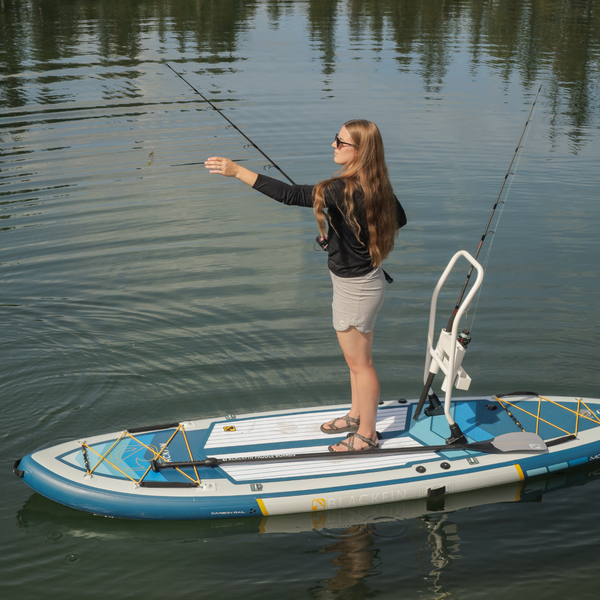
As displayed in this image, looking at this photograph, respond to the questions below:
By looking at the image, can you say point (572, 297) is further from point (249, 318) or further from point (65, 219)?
point (65, 219)

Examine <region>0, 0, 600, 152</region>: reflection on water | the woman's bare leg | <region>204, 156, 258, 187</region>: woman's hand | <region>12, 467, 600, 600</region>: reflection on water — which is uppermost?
<region>0, 0, 600, 152</region>: reflection on water

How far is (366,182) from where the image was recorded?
421cm

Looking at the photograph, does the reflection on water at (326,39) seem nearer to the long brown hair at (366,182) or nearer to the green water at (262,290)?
the green water at (262,290)

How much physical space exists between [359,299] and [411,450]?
1443mm

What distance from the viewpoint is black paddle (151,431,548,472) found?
5125mm

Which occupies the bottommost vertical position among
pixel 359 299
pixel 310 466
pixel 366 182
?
pixel 310 466

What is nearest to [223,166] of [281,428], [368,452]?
[281,428]

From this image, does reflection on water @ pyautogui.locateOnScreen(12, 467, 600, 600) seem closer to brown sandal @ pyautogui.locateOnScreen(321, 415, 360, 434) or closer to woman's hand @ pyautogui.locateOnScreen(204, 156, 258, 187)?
brown sandal @ pyautogui.locateOnScreen(321, 415, 360, 434)

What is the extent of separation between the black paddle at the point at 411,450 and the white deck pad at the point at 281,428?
236 millimetres

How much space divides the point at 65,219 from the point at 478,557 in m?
8.31

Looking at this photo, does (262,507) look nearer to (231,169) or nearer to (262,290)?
(231,169)

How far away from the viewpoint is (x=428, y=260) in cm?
912

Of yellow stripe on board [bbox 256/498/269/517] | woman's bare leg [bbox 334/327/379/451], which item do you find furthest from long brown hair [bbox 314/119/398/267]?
yellow stripe on board [bbox 256/498/269/517]

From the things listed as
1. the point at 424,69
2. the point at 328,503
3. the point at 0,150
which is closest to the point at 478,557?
the point at 328,503
